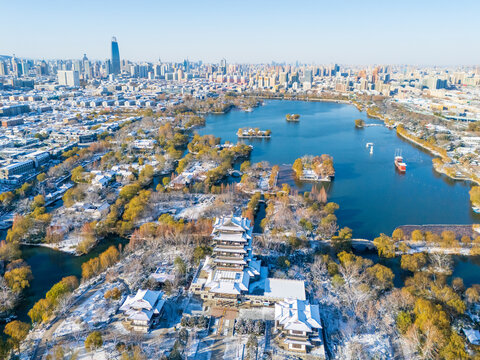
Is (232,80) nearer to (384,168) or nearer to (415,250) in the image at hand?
(384,168)

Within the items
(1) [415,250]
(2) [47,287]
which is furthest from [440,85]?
(2) [47,287]

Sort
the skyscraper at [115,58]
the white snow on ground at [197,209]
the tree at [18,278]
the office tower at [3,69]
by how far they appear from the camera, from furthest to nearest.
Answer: the skyscraper at [115,58]
the office tower at [3,69]
the white snow on ground at [197,209]
the tree at [18,278]

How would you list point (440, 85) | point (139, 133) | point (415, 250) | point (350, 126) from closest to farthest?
1. point (415, 250)
2. point (139, 133)
3. point (350, 126)
4. point (440, 85)

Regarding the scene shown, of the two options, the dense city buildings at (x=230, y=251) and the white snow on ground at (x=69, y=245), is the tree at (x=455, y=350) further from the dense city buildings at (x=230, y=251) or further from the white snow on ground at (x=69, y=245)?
the white snow on ground at (x=69, y=245)

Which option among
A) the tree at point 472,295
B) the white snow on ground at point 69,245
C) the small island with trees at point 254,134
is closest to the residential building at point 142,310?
the white snow on ground at point 69,245

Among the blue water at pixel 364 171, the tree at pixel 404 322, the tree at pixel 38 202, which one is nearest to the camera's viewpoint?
the tree at pixel 404 322
